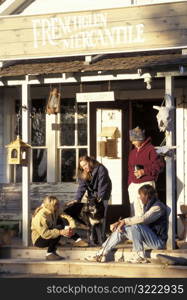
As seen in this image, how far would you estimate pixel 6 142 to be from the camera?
566 inches

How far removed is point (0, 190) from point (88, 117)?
2.10 meters

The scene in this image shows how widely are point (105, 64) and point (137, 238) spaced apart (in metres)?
2.82

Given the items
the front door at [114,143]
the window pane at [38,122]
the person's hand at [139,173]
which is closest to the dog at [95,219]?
the person's hand at [139,173]

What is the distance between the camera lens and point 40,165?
14.4 m

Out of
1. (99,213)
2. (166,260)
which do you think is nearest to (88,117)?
(99,213)

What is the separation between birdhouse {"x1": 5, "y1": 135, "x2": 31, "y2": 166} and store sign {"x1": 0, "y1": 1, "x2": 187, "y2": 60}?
135 cm

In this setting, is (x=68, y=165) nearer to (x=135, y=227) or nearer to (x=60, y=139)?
(x=60, y=139)

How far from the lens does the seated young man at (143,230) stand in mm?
10828

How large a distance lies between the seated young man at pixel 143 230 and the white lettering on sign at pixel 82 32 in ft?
7.26

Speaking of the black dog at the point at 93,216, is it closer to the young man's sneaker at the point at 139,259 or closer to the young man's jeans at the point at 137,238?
the young man's jeans at the point at 137,238

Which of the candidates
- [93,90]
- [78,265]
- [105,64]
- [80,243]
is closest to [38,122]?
[93,90]

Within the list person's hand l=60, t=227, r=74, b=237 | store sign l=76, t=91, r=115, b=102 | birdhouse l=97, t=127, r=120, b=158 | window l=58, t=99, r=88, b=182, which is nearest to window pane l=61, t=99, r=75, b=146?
window l=58, t=99, r=88, b=182

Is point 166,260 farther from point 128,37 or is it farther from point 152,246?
point 128,37

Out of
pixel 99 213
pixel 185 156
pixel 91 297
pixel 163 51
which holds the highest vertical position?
pixel 163 51
